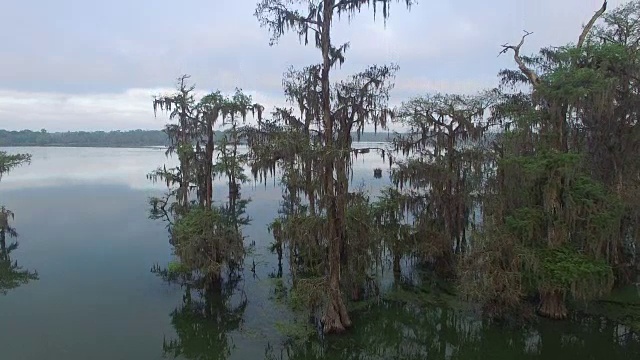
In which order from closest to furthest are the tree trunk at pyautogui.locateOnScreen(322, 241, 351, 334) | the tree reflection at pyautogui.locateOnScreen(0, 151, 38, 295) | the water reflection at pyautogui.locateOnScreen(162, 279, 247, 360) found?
the water reflection at pyautogui.locateOnScreen(162, 279, 247, 360), the tree trunk at pyautogui.locateOnScreen(322, 241, 351, 334), the tree reflection at pyautogui.locateOnScreen(0, 151, 38, 295)

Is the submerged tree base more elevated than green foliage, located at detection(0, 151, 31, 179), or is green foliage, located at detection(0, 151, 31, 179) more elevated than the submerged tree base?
green foliage, located at detection(0, 151, 31, 179)

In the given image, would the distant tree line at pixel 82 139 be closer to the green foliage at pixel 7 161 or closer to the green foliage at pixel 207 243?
the green foliage at pixel 7 161

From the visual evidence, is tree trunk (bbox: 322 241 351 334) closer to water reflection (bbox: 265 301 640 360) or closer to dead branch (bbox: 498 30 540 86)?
water reflection (bbox: 265 301 640 360)

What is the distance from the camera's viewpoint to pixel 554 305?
589 inches

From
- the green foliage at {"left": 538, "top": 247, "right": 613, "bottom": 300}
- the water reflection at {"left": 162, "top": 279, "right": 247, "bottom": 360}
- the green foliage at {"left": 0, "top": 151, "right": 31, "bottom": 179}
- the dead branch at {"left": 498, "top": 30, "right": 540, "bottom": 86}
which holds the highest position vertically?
the dead branch at {"left": 498, "top": 30, "right": 540, "bottom": 86}

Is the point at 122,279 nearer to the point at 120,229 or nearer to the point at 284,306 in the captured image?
the point at 284,306

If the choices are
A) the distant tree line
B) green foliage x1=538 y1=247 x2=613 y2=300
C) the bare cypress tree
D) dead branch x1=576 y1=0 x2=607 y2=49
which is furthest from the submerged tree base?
the distant tree line

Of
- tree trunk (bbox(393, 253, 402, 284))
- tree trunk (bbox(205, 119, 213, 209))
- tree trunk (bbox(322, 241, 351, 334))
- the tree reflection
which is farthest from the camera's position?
tree trunk (bbox(205, 119, 213, 209))

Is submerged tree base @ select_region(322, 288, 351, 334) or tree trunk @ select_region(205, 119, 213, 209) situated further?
tree trunk @ select_region(205, 119, 213, 209)

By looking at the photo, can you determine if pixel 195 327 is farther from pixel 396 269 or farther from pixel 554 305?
pixel 554 305

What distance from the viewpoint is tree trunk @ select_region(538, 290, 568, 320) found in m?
14.9

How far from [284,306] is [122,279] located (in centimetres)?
864

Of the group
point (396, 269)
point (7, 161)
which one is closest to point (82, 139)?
point (7, 161)

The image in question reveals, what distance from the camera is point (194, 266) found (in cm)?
1775
